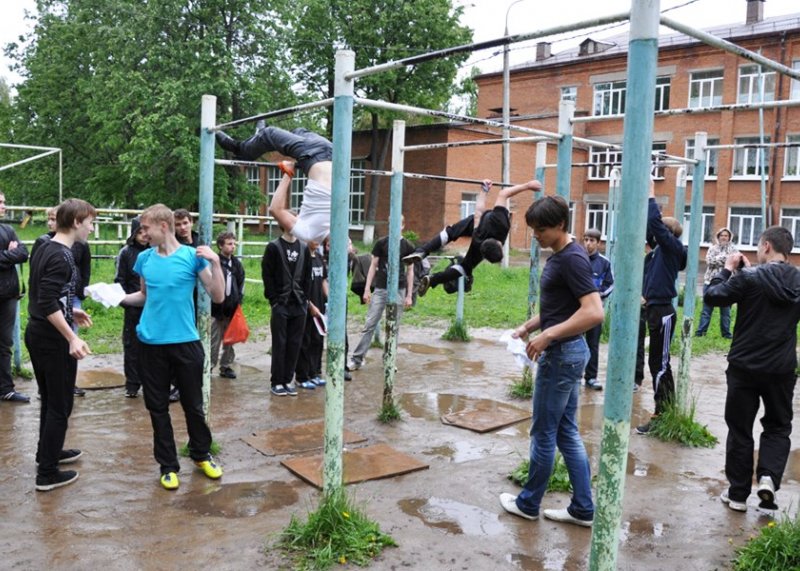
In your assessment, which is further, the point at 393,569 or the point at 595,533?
the point at 393,569

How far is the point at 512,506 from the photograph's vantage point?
400 cm

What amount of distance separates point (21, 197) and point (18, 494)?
2725 cm

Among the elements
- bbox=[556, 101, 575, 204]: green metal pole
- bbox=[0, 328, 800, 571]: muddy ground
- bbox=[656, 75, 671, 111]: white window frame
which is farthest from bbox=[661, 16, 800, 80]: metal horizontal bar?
bbox=[656, 75, 671, 111]: white window frame

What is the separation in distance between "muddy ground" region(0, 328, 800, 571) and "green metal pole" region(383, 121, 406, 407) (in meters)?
0.42

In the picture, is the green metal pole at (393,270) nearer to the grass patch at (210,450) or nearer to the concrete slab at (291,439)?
the concrete slab at (291,439)

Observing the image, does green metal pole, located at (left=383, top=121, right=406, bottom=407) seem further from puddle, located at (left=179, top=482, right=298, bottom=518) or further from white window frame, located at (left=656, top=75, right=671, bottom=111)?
white window frame, located at (left=656, top=75, right=671, bottom=111)

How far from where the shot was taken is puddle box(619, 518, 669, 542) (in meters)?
3.77

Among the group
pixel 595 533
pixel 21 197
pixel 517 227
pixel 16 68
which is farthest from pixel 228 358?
pixel 16 68

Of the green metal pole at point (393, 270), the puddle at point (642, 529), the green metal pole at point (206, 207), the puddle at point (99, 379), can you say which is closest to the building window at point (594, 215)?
the green metal pole at point (393, 270)

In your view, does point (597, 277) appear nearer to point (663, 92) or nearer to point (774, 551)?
point (774, 551)

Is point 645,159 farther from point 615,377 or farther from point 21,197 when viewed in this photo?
point 21,197

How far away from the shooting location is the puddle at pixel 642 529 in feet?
12.4

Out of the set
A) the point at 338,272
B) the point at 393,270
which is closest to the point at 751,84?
the point at 393,270

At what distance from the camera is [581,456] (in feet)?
12.6
